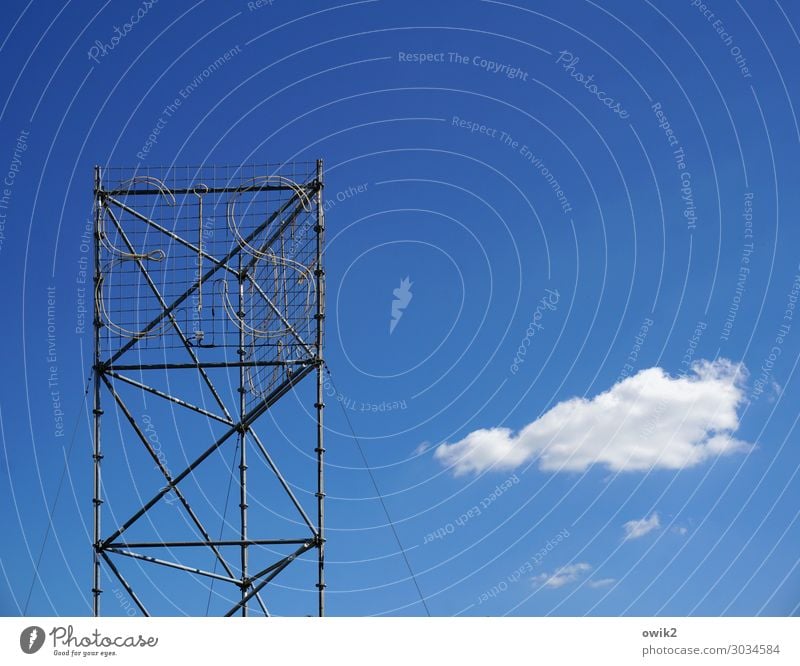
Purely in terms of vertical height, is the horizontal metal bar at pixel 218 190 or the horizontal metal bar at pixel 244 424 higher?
the horizontal metal bar at pixel 218 190

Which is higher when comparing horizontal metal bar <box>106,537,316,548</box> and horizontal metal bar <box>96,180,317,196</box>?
horizontal metal bar <box>96,180,317,196</box>

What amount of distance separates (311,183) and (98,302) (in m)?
5.94

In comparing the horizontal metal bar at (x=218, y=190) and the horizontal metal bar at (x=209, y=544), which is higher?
the horizontal metal bar at (x=218, y=190)

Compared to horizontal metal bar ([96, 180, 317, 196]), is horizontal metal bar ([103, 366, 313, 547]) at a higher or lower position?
lower

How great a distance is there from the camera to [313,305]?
32812 millimetres

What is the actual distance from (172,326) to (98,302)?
1867 millimetres
